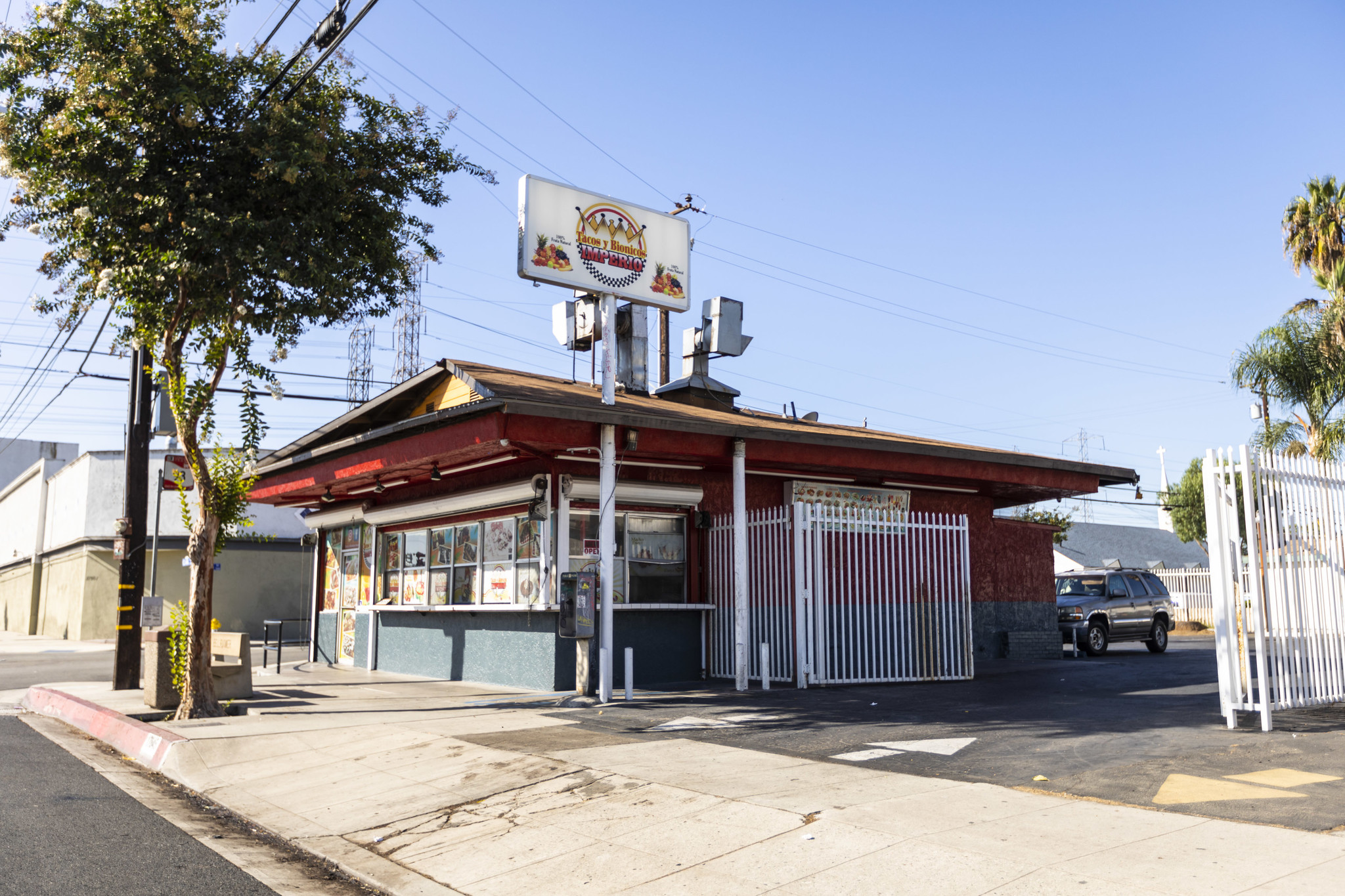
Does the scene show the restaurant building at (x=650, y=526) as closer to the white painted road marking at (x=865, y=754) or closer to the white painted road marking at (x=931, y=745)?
the white painted road marking at (x=931, y=745)

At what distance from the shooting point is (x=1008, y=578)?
19.4 meters

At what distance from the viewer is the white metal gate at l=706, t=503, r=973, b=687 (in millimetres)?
13945

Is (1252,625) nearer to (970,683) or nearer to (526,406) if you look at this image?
(970,683)

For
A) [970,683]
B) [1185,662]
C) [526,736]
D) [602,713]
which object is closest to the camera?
[526,736]

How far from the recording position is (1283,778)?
695cm

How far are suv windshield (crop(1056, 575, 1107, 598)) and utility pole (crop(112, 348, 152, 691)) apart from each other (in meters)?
17.8

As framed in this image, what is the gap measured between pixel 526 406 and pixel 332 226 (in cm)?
394

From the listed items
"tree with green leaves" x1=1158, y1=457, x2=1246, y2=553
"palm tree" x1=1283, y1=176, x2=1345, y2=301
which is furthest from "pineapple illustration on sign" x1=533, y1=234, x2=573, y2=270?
"tree with green leaves" x1=1158, y1=457, x2=1246, y2=553

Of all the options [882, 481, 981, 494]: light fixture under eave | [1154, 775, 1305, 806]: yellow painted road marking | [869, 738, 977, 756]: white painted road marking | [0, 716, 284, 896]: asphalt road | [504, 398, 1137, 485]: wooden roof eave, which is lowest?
[0, 716, 284, 896]: asphalt road

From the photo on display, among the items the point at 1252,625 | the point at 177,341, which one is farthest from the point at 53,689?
the point at 1252,625

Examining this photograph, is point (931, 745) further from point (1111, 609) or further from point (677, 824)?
point (1111, 609)

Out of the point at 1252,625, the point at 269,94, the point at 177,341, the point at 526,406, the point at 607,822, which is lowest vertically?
the point at 607,822

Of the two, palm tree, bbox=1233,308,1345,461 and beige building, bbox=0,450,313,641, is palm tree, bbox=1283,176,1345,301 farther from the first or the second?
beige building, bbox=0,450,313,641

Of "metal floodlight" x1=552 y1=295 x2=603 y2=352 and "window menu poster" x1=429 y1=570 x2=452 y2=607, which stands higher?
"metal floodlight" x1=552 y1=295 x2=603 y2=352
